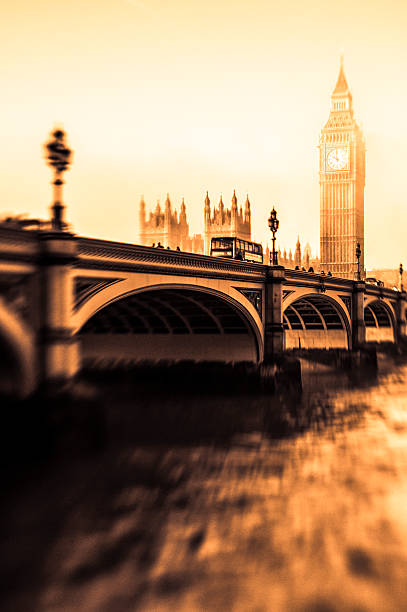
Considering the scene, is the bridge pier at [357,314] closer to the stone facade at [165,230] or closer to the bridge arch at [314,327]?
the bridge arch at [314,327]

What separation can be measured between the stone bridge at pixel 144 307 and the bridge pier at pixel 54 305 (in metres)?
0.03

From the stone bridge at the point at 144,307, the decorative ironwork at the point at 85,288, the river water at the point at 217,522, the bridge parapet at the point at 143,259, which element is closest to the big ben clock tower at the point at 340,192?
the stone bridge at the point at 144,307

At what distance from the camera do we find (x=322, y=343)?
5169cm

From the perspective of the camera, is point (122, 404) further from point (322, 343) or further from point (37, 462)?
point (322, 343)

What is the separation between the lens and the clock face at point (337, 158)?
13300 cm

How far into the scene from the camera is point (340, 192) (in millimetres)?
133125

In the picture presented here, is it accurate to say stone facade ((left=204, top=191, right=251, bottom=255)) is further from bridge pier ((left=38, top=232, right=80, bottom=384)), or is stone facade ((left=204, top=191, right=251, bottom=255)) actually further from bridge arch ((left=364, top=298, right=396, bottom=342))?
bridge pier ((left=38, top=232, right=80, bottom=384))

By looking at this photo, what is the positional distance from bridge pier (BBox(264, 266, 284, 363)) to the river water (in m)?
5.72

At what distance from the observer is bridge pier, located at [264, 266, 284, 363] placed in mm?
29953

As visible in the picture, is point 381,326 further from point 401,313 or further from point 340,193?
point 340,193

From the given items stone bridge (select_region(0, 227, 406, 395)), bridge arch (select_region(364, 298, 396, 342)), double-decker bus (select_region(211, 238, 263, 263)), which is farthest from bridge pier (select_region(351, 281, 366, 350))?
bridge arch (select_region(364, 298, 396, 342))

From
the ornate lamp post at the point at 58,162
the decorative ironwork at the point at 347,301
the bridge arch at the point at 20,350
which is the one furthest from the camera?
the decorative ironwork at the point at 347,301

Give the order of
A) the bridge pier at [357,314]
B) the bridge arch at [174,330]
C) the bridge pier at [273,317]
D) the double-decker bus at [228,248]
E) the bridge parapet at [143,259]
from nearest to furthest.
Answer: the bridge parapet at [143,259] < the bridge arch at [174,330] < the bridge pier at [273,317] < the double-decker bus at [228,248] < the bridge pier at [357,314]

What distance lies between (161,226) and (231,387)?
8290 centimetres
